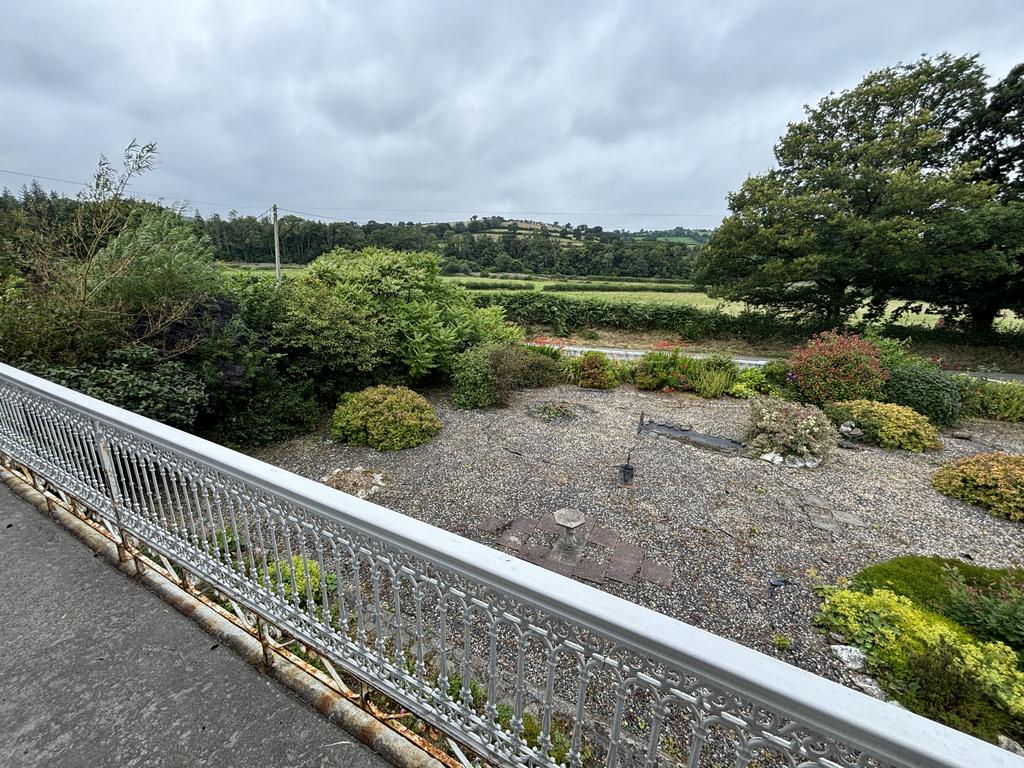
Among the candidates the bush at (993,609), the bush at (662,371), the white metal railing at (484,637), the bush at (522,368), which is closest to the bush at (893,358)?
the bush at (662,371)

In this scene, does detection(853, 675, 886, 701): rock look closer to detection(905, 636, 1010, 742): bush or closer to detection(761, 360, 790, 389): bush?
detection(905, 636, 1010, 742): bush

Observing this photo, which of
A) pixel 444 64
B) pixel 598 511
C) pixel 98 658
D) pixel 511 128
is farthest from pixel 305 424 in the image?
pixel 511 128

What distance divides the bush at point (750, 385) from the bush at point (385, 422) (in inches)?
248

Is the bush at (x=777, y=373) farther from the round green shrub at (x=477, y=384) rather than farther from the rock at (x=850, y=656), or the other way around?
the rock at (x=850, y=656)

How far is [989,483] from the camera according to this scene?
4.65m

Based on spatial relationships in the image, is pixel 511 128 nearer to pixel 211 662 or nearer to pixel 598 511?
pixel 598 511

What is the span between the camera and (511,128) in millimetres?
18094

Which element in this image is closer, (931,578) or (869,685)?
(869,685)

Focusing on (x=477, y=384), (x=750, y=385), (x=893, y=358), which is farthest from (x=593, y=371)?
(x=893, y=358)

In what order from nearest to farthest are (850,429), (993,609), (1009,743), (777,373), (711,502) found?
(1009,743), (993,609), (711,502), (850,429), (777,373)

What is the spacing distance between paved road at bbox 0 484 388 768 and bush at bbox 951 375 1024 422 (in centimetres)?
1044

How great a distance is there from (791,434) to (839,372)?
287 cm

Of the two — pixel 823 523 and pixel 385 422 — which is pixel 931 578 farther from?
pixel 385 422

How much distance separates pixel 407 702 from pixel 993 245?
1661 cm
